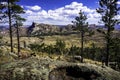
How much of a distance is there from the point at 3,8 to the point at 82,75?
29.4 m

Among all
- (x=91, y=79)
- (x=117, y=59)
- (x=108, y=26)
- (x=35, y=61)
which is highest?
(x=108, y=26)

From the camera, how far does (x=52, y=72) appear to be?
10.2m

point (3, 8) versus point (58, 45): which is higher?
point (3, 8)

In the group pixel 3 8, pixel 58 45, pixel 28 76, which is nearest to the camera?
pixel 28 76

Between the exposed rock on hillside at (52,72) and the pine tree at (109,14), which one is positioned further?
the pine tree at (109,14)

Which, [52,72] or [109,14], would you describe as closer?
[52,72]

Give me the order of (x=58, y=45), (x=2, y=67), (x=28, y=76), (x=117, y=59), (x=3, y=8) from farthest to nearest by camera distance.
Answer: (x=58, y=45) < (x=117, y=59) < (x=3, y=8) < (x=2, y=67) < (x=28, y=76)

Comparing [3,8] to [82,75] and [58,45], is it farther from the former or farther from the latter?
[58,45]

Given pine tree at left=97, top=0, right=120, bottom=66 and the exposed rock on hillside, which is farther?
pine tree at left=97, top=0, right=120, bottom=66

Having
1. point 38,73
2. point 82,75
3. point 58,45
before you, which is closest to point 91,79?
point 82,75

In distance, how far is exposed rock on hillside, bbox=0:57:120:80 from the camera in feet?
32.4

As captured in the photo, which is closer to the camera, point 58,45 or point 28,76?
point 28,76

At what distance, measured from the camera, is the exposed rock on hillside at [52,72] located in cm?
987

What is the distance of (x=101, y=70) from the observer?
33.9ft
